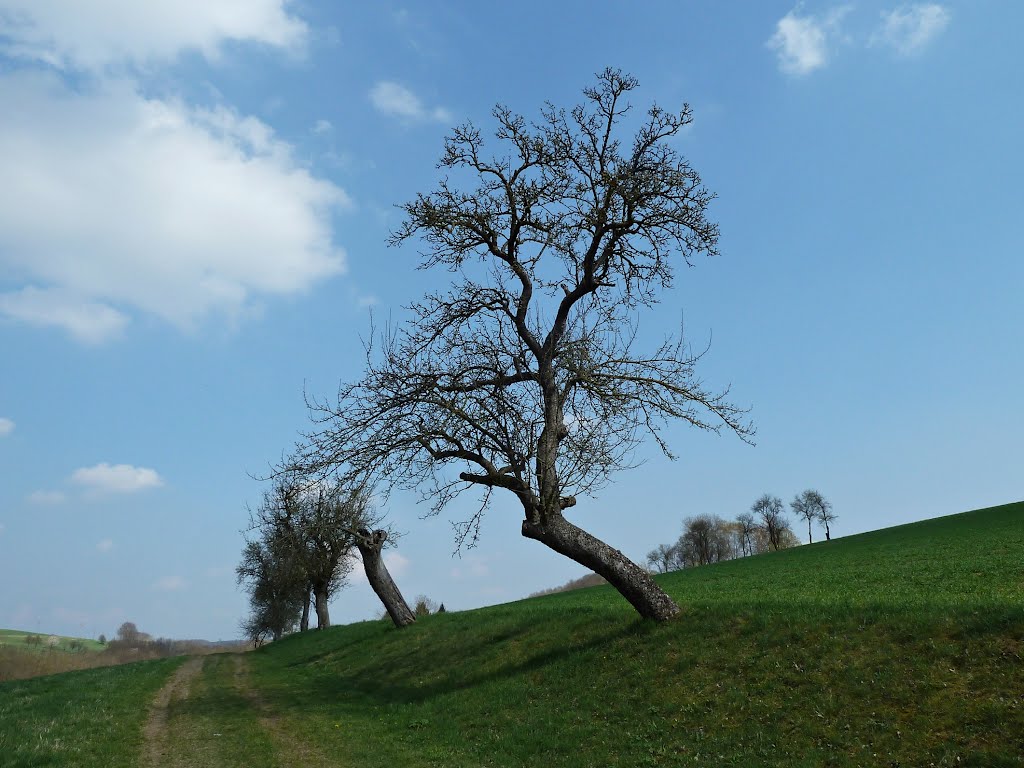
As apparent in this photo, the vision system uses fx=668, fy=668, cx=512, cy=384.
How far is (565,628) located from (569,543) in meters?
3.91

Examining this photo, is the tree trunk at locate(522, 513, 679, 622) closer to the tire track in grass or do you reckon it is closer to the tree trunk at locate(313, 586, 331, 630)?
the tire track in grass

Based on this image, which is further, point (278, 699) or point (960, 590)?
point (278, 699)

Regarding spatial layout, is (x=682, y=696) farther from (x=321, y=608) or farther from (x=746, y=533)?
(x=746, y=533)

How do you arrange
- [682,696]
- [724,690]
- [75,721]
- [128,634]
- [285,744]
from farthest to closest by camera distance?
[128,634]
[75,721]
[285,744]
[682,696]
[724,690]

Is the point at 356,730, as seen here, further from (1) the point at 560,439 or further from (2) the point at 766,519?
(2) the point at 766,519

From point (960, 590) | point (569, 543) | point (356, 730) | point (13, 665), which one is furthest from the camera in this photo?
point (13, 665)

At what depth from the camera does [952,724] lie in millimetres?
10125

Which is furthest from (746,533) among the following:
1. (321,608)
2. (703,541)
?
(321,608)

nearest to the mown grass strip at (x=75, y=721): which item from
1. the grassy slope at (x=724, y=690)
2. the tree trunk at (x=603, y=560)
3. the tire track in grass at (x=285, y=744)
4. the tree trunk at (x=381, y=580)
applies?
the tire track in grass at (x=285, y=744)

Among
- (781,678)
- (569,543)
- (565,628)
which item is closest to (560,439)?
(569,543)

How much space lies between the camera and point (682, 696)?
1382 cm

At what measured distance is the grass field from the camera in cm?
1074

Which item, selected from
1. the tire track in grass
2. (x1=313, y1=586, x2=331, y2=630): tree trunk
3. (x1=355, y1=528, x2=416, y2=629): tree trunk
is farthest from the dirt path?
(x1=313, y1=586, x2=331, y2=630): tree trunk

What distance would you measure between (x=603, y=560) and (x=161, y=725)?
13.0m
